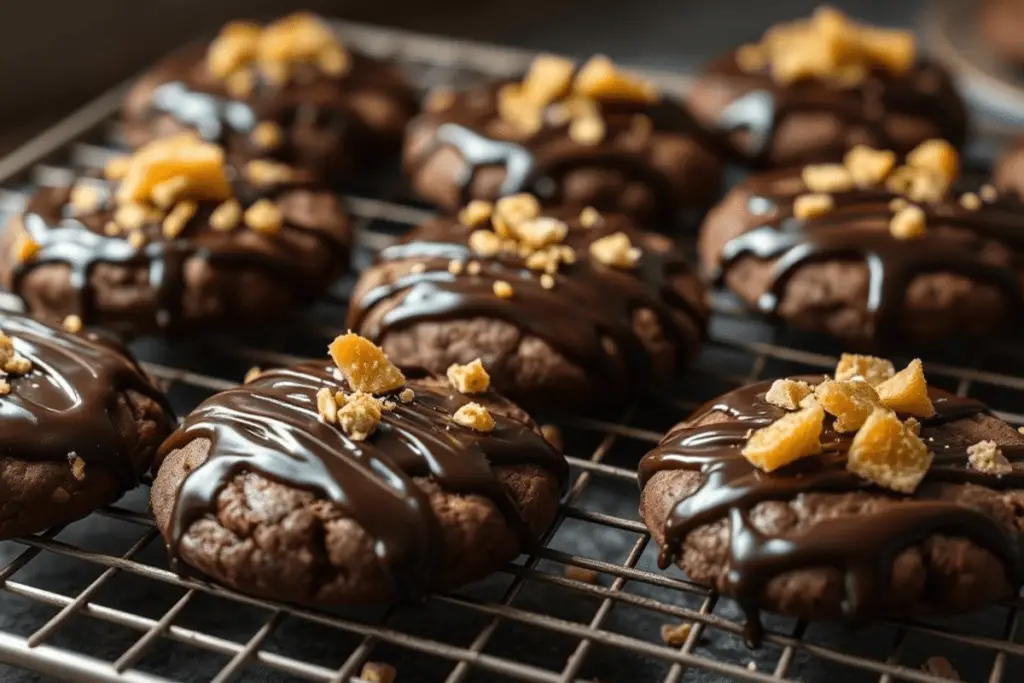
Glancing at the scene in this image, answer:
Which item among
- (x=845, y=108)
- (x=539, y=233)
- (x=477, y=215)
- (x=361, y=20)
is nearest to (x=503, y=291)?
(x=539, y=233)

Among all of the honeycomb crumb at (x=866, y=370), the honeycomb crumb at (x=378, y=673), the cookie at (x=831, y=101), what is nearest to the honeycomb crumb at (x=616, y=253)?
the honeycomb crumb at (x=866, y=370)

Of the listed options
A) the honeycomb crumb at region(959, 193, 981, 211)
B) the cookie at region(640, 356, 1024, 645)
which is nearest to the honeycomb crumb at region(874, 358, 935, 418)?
the cookie at region(640, 356, 1024, 645)

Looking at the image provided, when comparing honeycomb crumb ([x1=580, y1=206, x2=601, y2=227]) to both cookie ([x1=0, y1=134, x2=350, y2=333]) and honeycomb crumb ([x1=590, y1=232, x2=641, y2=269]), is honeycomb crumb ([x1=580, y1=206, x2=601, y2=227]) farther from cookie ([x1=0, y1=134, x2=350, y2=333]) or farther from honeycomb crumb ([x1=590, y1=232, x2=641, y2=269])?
cookie ([x1=0, y1=134, x2=350, y2=333])

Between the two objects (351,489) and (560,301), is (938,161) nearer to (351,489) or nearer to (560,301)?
(560,301)

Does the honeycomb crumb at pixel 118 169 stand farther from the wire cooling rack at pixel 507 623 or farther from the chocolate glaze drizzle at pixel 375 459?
the chocolate glaze drizzle at pixel 375 459

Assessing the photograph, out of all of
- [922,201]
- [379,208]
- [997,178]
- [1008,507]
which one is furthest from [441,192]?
[1008,507]

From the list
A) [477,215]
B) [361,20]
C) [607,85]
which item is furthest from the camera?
[361,20]
